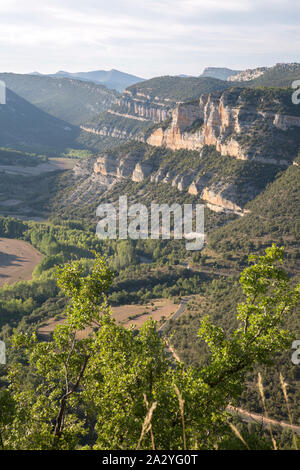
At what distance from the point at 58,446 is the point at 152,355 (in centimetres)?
A: 463

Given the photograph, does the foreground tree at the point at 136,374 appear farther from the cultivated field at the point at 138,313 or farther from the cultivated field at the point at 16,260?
the cultivated field at the point at 16,260

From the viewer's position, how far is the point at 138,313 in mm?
68375

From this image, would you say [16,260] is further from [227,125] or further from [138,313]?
[227,125]

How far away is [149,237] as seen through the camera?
359ft

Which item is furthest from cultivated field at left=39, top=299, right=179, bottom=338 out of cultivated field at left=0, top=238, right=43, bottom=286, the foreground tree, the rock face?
the rock face

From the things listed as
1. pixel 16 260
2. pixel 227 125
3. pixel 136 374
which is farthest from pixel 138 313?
pixel 227 125

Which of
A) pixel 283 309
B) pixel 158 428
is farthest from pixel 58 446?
pixel 283 309

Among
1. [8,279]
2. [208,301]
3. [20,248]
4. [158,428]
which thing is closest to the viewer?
[158,428]

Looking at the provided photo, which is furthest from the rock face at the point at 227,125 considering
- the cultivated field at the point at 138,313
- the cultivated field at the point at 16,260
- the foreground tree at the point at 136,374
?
the foreground tree at the point at 136,374

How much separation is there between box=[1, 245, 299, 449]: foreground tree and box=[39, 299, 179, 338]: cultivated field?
4578cm

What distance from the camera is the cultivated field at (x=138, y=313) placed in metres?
63.0

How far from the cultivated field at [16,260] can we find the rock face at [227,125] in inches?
2527
